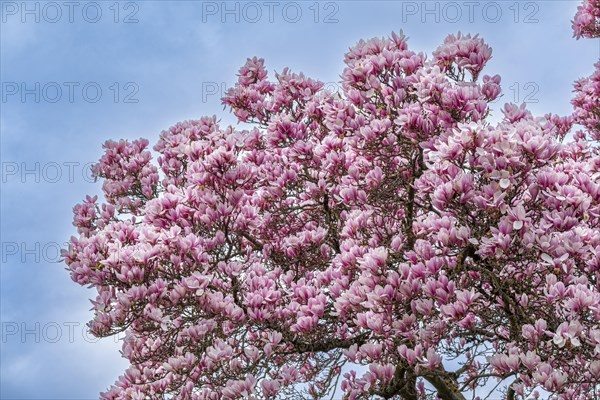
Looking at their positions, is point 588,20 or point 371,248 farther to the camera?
point 588,20

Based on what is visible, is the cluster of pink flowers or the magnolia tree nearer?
the magnolia tree

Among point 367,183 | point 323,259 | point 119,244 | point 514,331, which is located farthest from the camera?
point 323,259

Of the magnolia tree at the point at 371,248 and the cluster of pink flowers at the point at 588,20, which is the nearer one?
the magnolia tree at the point at 371,248

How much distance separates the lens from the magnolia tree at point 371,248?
19.4ft

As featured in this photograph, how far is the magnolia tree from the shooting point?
5.91 metres

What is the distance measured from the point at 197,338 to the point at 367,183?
2577 mm

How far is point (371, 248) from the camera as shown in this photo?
700 centimetres

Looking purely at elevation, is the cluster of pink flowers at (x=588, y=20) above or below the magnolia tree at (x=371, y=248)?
above

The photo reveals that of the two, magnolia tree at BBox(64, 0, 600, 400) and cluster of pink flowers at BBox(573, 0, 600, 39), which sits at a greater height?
cluster of pink flowers at BBox(573, 0, 600, 39)

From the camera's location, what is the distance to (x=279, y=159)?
862 cm

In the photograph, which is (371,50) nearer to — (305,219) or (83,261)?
(305,219)

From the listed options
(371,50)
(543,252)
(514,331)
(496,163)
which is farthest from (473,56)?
(514,331)

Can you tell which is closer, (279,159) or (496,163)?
(496,163)

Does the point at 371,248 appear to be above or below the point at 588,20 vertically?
below
